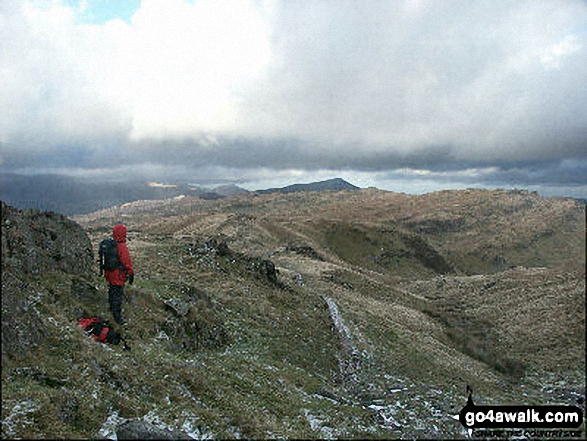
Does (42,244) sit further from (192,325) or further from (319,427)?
(319,427)

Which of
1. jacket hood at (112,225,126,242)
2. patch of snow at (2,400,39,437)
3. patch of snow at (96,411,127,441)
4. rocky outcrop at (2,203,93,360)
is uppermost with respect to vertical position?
jacket hood at (112,225,126,242)

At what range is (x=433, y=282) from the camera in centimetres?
6175

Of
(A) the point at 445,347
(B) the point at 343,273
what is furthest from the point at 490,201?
(A) the point at 445,347

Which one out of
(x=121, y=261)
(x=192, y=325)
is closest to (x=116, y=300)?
(x=121, y=261)

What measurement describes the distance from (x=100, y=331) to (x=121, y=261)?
287 cm

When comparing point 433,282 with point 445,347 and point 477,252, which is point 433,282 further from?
point 477,252

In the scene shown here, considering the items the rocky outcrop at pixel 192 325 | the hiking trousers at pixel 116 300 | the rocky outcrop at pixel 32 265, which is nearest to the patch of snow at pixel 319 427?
the rocky outcrop at pixel 192 325

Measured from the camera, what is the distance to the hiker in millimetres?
16656

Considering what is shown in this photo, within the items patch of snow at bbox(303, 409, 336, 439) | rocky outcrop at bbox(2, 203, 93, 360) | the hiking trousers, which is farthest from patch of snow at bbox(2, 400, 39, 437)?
patch of snow at bbox(303, 409, 336, 439)

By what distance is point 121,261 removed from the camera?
16.8 meters

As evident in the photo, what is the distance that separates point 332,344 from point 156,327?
11325 mm

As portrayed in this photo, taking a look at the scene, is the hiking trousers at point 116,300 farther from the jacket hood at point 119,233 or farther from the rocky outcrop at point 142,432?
the rocky outcrop at point 142,432

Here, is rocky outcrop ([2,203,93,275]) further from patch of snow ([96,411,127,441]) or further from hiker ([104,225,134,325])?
patch of snow ([96,411,127,441])

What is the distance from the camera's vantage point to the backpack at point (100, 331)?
1577 centimetres
